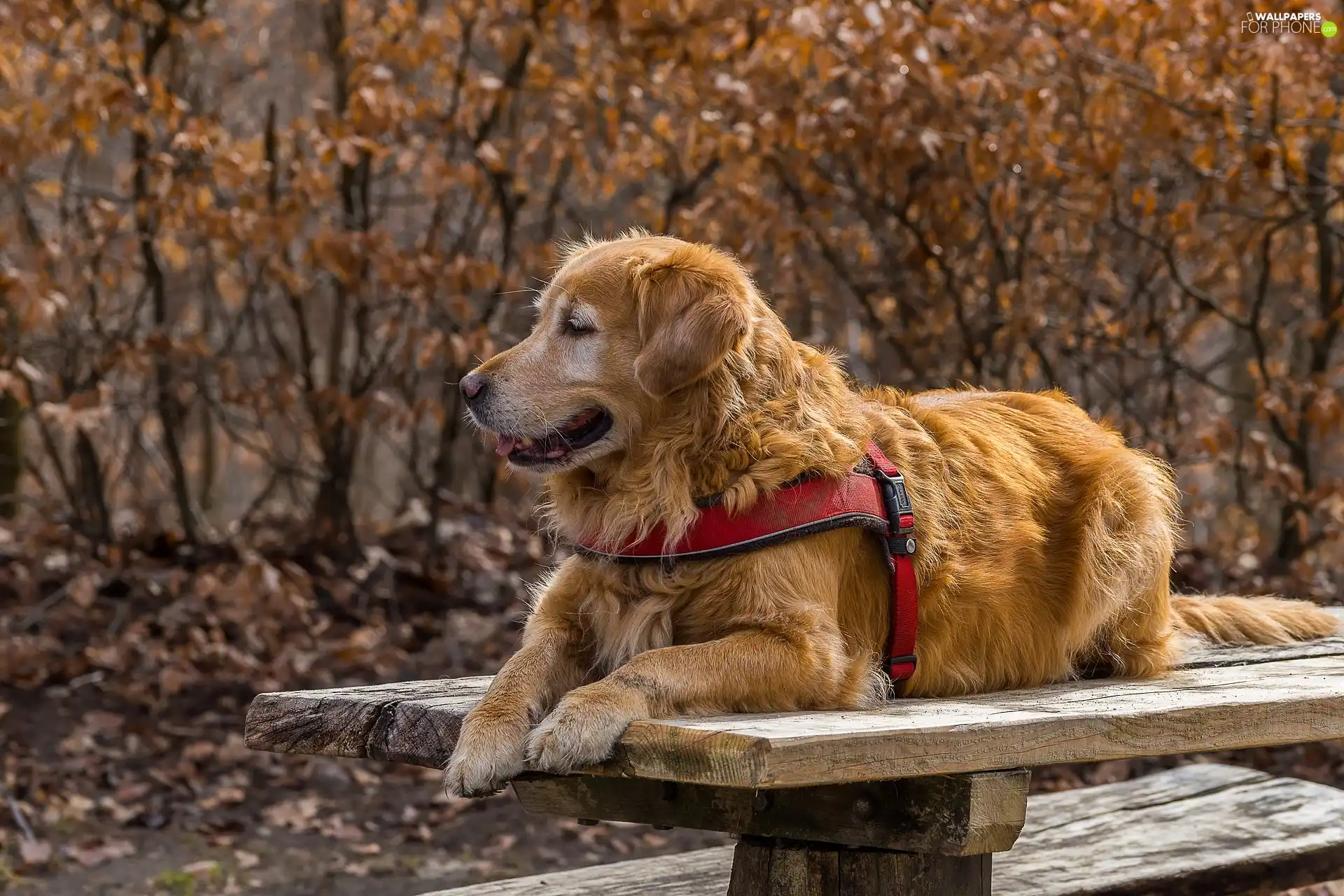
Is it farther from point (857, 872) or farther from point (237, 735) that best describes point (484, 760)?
point (237, 735)

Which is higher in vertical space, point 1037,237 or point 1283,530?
point 1037,237

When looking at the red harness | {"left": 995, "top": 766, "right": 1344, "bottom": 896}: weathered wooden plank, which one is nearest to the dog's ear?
the red harness

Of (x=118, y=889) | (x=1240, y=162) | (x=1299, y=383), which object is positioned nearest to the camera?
(x=118, y=889)

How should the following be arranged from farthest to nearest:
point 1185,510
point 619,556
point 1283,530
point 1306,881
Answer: point 1185,510 → point 1283,530 → point 1306,881 → point 619,556

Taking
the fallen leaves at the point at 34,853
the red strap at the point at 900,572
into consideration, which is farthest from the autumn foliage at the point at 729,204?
the red strap at the point at 900,572

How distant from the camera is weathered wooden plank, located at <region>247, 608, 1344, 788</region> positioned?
7.04 feet

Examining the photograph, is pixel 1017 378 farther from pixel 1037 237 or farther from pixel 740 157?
pixel 740 157

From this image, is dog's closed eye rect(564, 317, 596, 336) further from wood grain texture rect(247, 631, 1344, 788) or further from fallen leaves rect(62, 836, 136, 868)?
fallen leaves rect(62, 836, 136, 868)

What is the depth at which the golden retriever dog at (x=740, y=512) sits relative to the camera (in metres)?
2.64

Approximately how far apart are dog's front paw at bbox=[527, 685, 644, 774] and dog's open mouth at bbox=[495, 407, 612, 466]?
67cm

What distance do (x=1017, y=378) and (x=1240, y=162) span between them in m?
1.62

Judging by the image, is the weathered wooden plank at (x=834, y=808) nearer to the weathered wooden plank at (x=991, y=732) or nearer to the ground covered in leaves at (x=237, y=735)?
the weathered wooden plank at (x=991, y=732)

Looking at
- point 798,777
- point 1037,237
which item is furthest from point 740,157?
point 798,777

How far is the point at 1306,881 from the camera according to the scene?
4.10 metres
